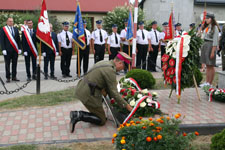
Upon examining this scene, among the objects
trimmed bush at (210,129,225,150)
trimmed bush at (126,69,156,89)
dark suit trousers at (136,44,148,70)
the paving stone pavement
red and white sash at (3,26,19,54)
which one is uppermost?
red and white sash at (3,26,19,54)

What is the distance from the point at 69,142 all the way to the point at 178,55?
10.4ft

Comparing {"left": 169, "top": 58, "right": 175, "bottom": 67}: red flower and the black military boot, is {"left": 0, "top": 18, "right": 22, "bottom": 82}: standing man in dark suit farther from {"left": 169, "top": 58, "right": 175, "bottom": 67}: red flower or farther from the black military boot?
{"left": 169, "top": 58, "right": 175, "bottom": 67}: red flower

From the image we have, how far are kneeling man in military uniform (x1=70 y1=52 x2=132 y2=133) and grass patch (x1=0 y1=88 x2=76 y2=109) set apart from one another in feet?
6.72

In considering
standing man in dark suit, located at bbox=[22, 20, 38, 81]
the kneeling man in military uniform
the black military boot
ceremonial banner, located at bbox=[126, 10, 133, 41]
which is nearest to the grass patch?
the black military boot

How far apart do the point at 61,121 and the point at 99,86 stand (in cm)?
133

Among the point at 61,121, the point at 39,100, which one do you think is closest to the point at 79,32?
the point at 39,100

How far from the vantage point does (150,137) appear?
3482 mm

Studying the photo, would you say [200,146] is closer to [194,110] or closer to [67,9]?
[194,110]

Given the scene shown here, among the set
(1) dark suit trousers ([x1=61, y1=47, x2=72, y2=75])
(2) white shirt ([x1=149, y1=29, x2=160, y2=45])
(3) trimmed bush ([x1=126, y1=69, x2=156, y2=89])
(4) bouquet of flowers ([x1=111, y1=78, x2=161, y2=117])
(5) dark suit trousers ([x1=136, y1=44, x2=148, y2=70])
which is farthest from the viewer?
(2) white shirt ([x1=149, y1=29, x2=160, y2=45])

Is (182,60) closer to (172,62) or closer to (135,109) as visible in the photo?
(172,62)

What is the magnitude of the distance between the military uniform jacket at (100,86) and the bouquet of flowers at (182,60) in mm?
2001

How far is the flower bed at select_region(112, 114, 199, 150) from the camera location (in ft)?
11.4

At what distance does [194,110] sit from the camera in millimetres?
6059

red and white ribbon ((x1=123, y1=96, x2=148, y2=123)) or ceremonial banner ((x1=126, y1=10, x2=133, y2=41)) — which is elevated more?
ceremonial banner ((x1=126, y1=10, x2=133, y2=41))
